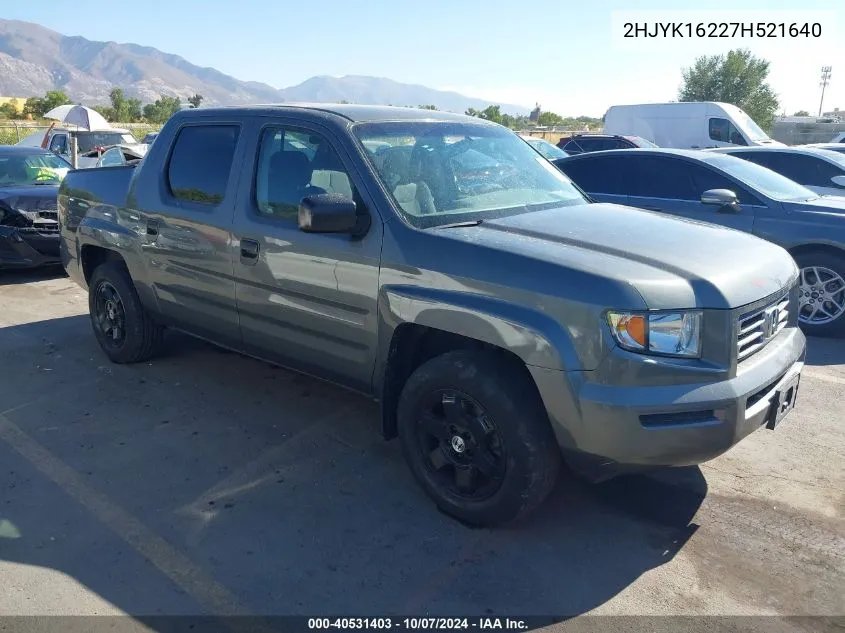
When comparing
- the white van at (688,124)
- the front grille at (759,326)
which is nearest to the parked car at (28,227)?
the front grille at (759,326)

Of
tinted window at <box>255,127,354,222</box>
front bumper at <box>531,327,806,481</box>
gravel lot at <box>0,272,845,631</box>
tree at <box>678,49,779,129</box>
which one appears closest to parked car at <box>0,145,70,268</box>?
gravel lot at <box>0,272,845,631</box>

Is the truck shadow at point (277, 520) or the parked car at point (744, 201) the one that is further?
the parked car at point (744, 201)

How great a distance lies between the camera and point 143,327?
17.3 ft

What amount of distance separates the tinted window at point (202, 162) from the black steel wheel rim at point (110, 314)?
1184 mm

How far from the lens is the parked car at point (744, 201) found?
645 cm

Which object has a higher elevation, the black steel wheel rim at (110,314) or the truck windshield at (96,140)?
the truck windshield at (96,140)

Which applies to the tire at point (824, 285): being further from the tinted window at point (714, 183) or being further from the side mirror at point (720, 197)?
the side mirror at point (720, 197)

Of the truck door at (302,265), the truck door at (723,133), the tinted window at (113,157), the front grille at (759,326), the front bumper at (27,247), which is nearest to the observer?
the front grille at (759,326)

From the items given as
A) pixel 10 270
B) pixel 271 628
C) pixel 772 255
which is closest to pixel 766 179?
pixel 772 255

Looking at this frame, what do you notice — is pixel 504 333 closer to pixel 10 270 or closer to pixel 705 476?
pixel 705 476

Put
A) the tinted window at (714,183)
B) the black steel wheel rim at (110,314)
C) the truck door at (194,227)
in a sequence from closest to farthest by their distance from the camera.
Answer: the truck door at (194,227) → the black steel wheel rim at (110,314) → the tinted window at (714,183)

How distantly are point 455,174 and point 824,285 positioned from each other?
438 centimetres

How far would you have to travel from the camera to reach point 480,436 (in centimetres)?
318

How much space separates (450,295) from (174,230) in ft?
7.46
